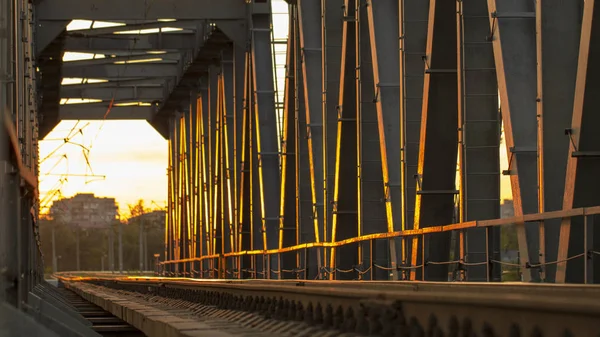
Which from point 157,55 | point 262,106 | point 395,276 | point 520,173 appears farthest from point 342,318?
point 157,55

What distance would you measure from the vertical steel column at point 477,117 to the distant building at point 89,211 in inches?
4442

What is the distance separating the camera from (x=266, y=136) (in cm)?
4109

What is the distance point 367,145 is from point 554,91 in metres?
11.7

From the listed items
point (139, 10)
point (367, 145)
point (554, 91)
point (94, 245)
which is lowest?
point (94, 245)

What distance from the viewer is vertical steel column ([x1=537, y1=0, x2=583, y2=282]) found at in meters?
15.9

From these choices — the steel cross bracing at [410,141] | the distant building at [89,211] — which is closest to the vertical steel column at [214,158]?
the steel cross bracing at [410,141]

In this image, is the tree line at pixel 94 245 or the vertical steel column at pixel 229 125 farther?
the tree line at pixel 94 245

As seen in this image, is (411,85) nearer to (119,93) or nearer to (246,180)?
(246,180)

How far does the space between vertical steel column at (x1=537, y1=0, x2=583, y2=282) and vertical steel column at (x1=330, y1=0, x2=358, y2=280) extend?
37.8ft

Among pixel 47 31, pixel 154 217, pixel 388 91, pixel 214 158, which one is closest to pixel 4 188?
pixel 388 91

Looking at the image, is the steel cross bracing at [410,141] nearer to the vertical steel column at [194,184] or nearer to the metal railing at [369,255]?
the metal railing at [369,255]

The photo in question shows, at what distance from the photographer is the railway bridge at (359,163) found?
8797 millimetres

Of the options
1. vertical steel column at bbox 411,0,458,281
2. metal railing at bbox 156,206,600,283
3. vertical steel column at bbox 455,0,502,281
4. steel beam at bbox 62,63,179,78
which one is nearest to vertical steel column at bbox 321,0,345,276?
metal railing at bbox 156,206,600,283

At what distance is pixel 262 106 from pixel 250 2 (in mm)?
3673
